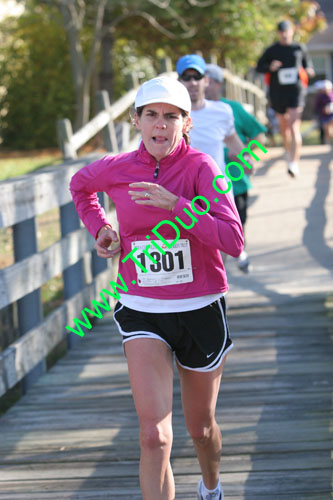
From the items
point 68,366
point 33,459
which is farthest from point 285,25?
point 33,459

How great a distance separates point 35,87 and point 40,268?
23.3 metres

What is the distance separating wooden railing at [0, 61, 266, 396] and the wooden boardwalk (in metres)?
0.27

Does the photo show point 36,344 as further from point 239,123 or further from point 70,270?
point 239,123

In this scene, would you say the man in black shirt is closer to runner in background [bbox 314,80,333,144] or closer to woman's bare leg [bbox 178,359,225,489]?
woman's bare leg [bbox 178,359,225,489]

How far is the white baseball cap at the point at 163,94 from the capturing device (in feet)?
11.7

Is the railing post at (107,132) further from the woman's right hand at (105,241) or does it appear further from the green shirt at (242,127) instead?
the woman's right hand at (105,241)

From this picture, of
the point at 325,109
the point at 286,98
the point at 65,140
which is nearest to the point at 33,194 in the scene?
the point at 65,140

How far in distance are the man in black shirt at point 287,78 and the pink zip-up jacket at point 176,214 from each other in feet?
29.7

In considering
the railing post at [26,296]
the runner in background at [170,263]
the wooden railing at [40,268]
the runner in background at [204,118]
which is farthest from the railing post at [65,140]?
the runner in background at [170,263]

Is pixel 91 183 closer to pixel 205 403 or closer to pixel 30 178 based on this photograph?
pixel 205 403

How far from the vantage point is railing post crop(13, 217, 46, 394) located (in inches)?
225

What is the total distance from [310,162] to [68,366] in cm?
1070

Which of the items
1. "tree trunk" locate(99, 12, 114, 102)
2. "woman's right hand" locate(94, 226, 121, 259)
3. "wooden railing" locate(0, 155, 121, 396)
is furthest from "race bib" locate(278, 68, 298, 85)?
"tree trunk" locate(99, 12, 114, 102)

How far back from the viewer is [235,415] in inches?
204
